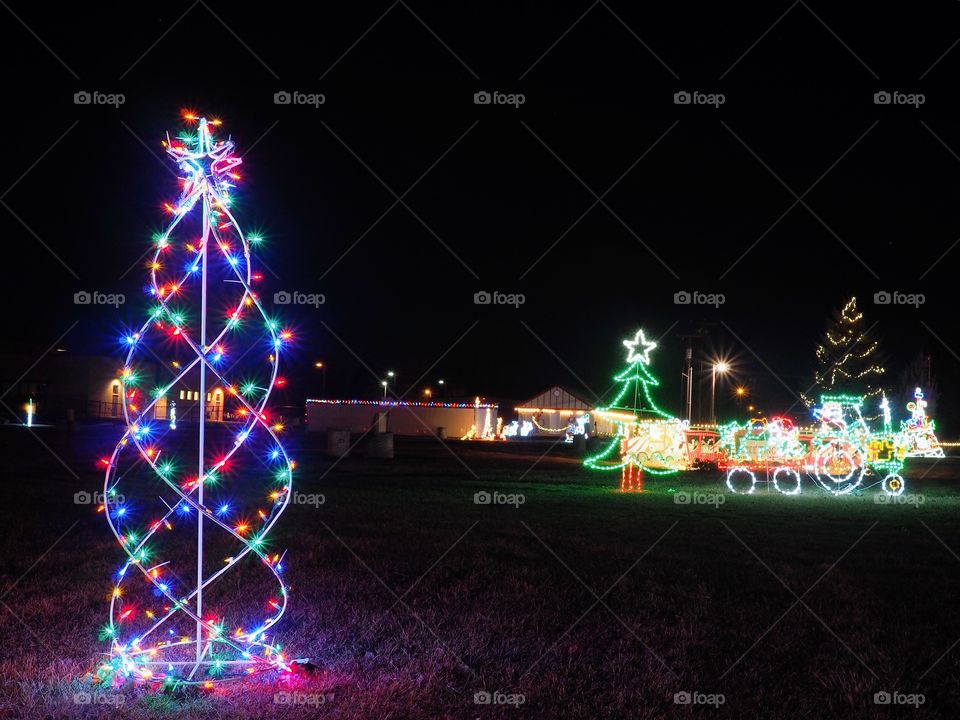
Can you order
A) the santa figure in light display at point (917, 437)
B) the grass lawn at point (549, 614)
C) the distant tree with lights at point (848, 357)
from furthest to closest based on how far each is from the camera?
the distant tree with lights at point (848, 357)
the santa figure in light display at point (917, 437)
the grass lawn at point (549, 614)

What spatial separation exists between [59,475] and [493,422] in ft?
116

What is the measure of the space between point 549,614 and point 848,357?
2314 inches

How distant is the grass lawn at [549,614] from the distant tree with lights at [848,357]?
4933cm

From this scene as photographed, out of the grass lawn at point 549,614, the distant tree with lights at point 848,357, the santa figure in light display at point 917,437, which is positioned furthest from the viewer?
the distant tree with lights at point 848,357

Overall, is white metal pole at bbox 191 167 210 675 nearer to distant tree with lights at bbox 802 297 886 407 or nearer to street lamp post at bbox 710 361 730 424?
street lamp post at bbox 710 361 730 424

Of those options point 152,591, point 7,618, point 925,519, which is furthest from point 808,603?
point 925,519

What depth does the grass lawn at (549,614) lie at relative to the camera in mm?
5477

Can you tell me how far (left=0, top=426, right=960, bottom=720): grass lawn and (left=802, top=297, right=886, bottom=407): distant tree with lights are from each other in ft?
162

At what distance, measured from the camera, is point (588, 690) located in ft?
18.7

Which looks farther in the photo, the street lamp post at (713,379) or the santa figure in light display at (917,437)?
the street lamp post at (713,379)

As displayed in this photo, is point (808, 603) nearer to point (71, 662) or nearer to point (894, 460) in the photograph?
point (71, 662)

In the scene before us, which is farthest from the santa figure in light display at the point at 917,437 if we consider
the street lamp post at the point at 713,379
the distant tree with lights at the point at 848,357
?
the distant tree with lights at the point at 848,357

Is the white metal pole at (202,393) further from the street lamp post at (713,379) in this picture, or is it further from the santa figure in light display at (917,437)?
the street lamp post at (713,379)

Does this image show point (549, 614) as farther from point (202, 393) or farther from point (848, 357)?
point (848, 357)
